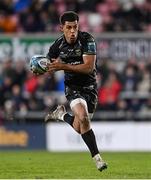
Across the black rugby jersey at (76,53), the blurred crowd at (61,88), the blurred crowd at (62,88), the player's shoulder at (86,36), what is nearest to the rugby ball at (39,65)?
the black rugby jersey at (76,53)

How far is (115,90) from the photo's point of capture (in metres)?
20.8

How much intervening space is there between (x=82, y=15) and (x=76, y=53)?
12420mm

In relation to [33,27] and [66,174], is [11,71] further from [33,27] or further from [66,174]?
[66,174]

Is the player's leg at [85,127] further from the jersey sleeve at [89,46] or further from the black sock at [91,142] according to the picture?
the jersey sleeve at [89,46]

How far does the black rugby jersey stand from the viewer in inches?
436

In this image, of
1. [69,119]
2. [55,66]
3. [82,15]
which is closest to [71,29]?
[55,66]

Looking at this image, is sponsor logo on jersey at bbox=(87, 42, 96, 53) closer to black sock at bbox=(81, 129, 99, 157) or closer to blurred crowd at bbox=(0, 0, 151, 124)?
black sock at bbox=(81, 129, 99, 157)

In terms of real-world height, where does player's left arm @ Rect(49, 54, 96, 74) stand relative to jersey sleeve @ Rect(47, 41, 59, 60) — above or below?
below

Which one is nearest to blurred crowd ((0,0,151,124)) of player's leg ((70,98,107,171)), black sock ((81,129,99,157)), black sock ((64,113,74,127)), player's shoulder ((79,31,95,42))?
black sock ((64,113,74,127))

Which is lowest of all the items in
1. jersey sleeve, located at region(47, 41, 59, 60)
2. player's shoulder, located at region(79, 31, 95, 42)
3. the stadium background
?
the stadium background

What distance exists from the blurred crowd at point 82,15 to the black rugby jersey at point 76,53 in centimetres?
1149

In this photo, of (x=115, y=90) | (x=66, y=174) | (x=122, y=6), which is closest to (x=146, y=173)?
(x=66, y=174)

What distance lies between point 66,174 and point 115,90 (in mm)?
10042

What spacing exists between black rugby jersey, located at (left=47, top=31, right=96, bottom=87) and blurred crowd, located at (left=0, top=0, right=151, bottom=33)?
11489 mm
